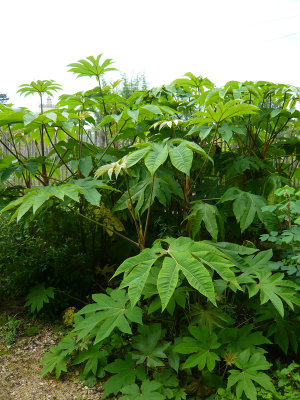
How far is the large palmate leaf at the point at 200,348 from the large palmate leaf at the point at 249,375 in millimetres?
109

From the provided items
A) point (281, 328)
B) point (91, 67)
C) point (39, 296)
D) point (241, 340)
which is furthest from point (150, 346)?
point (91, 67)

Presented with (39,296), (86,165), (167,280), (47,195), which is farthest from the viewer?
(39,296)

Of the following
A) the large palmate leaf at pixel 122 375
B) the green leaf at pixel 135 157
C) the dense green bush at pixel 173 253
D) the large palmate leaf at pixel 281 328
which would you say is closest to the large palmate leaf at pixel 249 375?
the dense green bush at pixel 173 253

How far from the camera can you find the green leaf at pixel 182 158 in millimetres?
1718

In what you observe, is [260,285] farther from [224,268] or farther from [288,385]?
[288,385]

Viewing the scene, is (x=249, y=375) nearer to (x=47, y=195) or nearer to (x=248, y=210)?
(x=248, y=210)

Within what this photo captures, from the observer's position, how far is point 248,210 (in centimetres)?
223

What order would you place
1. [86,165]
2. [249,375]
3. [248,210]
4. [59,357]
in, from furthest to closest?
1. [86,165]
2. [248,210]
3. [59,357]
4. [249,375]

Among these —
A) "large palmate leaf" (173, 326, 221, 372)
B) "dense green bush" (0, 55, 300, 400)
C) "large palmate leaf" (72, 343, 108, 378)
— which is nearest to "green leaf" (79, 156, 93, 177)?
"dense green bush" (0, 55, 300, 400)

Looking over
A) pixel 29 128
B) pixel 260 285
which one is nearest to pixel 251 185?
pixel 260 285

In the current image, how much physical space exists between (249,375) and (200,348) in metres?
0.24

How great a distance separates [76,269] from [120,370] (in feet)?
3.21

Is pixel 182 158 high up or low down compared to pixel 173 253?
up

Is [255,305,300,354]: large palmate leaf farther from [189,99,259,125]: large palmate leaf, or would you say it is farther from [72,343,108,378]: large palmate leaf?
[189,99,259,125]: large palmate leaf
